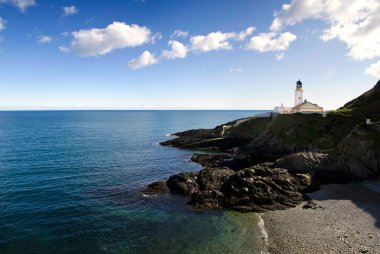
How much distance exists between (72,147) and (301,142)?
52.2 metres

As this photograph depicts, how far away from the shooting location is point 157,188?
37875mm

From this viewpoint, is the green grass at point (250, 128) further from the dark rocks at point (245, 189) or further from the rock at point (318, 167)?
the dark rocks at point (245, 189)

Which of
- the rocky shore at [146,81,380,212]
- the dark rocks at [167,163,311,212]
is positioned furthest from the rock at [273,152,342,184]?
the dark rocks at [167,163,311,212]

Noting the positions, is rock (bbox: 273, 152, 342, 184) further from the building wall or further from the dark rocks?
the building wall

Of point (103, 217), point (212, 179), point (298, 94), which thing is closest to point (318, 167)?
point (212, 179)

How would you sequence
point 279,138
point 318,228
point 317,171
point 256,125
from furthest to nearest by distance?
point 256,125, point 279,138, point 317,171, point 318,228

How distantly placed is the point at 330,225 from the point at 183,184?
17519 millimetres

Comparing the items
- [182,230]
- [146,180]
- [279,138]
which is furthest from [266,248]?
[279,138]

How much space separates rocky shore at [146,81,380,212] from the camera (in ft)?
108

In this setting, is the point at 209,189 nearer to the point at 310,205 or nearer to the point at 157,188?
the point at 157,188

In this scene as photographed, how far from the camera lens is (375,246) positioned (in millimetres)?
21969

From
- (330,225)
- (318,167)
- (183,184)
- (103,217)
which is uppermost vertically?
(318,167)

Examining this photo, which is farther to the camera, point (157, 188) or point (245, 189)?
point (157, 188)

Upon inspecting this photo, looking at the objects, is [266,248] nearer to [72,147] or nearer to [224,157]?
[224,157]
